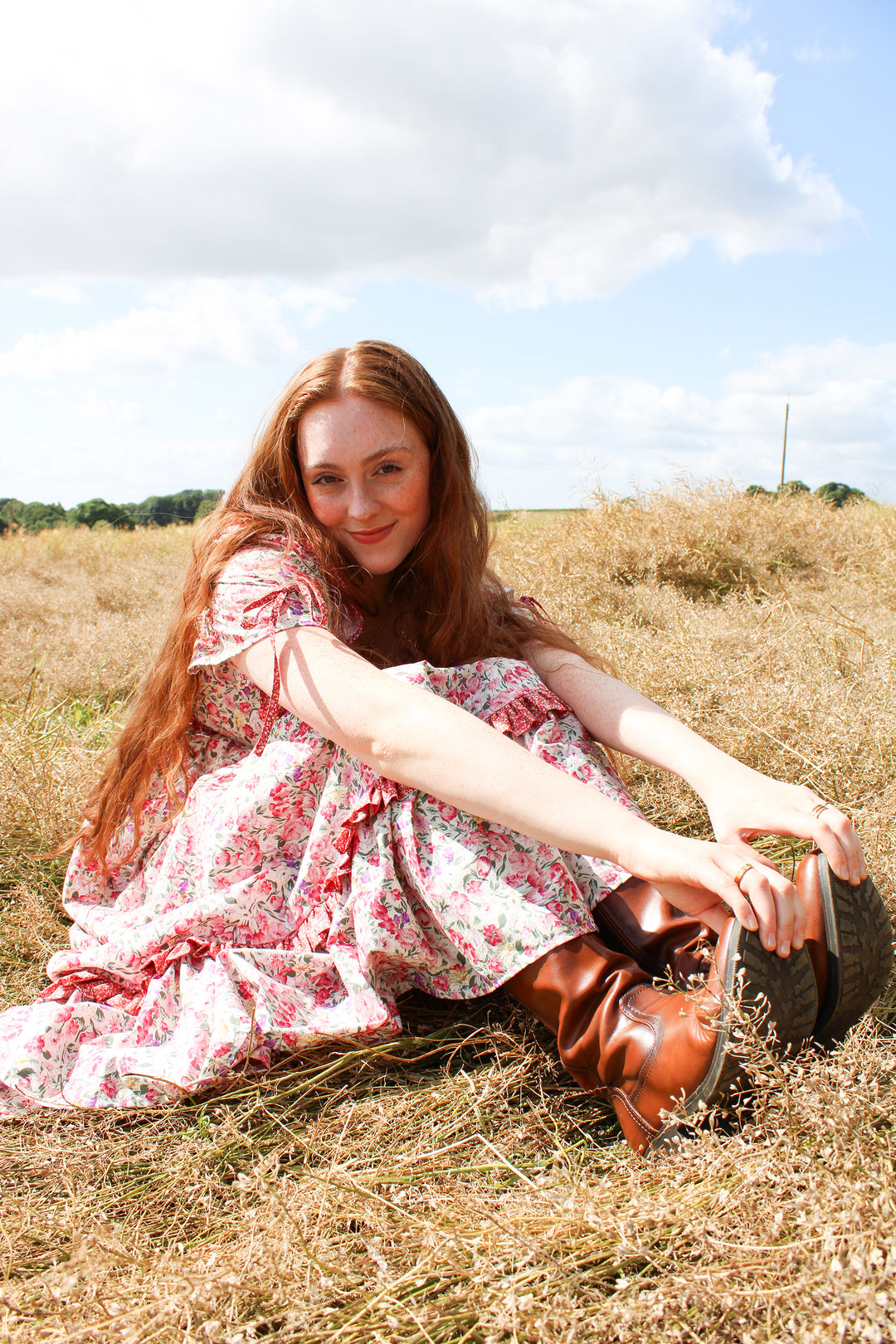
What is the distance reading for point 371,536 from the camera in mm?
2109

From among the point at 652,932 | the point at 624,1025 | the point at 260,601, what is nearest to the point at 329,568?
the point at 260,601

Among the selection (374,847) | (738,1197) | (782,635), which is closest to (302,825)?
(374,847)

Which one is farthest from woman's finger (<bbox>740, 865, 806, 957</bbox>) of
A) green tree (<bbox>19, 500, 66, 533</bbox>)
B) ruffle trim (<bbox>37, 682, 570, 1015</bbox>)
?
green tree (<bbox>19, 500, 66, 533</bbox>)

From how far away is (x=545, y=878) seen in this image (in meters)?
1.55

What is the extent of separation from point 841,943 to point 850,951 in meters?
0.03

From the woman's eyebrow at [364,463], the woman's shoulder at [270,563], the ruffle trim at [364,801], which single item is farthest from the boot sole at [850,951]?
the woman's eyebrow at [364,463]

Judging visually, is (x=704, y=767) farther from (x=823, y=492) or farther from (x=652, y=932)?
(x=823, y=492)

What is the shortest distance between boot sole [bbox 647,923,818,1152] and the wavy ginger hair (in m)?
1.03

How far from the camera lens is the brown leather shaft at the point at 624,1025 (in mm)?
1267

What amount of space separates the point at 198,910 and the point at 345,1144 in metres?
0.51

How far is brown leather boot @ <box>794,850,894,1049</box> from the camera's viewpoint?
52.4 inches

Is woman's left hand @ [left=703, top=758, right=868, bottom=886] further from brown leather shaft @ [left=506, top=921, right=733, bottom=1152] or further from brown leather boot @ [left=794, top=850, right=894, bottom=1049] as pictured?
brown leather shaft @ [left=506, top=921, right=733, bottom=1152]

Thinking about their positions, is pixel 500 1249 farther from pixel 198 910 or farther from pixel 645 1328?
pixel 198 910

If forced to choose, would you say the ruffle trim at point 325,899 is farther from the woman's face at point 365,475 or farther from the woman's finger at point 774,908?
the woman's finger at point 774,908
